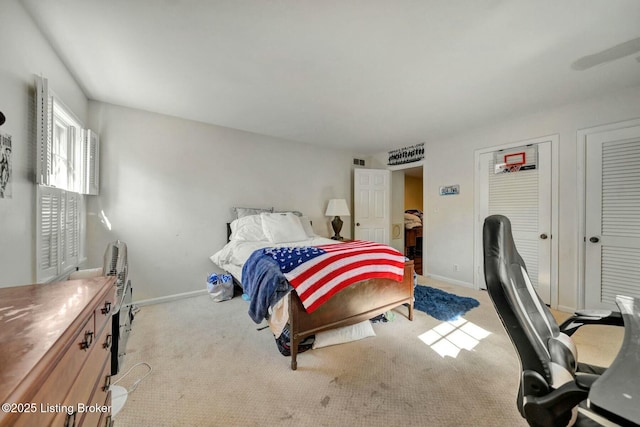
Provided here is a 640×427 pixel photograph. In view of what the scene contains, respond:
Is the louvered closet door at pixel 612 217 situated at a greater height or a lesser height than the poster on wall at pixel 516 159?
lesser

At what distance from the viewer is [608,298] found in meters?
2.51

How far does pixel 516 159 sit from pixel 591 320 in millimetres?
2652

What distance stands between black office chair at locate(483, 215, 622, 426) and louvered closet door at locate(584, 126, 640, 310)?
6.90 ft

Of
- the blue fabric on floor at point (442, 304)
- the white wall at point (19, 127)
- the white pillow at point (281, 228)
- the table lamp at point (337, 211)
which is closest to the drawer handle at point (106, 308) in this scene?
the white wall at point (19, 127)

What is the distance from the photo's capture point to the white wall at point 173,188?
2791 mm

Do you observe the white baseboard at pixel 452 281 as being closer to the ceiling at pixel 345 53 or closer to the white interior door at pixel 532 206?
the white interior door at pixel 532 206

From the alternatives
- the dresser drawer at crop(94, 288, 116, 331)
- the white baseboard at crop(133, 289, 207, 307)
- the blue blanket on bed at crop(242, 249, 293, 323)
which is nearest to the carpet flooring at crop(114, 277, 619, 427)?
the blue blanket on bed at crop(242, 249, 293, 323)

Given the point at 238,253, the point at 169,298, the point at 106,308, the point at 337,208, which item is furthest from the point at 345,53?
the point at 169,298

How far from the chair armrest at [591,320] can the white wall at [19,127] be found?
117 inches

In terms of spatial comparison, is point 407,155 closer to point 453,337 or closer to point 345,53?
point 345,53

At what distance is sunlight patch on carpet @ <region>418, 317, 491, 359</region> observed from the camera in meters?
2.02

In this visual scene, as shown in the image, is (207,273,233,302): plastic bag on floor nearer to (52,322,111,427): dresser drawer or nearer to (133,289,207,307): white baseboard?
(133,289,207,307): white baseboard

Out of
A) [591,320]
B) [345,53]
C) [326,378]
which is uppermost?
[345,53]

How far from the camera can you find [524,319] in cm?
95
